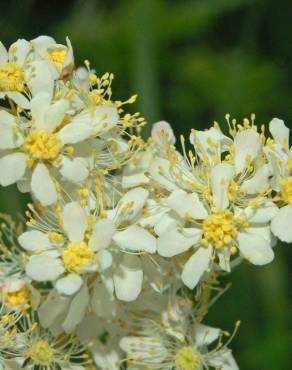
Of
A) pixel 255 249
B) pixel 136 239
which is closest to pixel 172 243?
pixel 136 239

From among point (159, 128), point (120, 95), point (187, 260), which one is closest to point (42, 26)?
point (120, 95)

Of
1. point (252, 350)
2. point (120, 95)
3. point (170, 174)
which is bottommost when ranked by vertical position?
point (252, 350)

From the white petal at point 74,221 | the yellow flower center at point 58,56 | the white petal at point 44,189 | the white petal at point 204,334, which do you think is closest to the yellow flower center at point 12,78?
the yellow flower center at point 58,56

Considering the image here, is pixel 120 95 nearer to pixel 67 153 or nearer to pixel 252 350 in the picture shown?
pixel 252 350

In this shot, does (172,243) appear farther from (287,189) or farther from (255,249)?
(287,189)

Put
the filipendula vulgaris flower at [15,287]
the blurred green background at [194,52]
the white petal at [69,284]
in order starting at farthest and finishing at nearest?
the blurred green background at [194,52] → the filipendula vulgaris flower at [15,287] → the white petal at [69,284]

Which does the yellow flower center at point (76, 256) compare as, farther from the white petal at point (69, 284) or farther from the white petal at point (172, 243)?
the white petal at point (172, 243)
